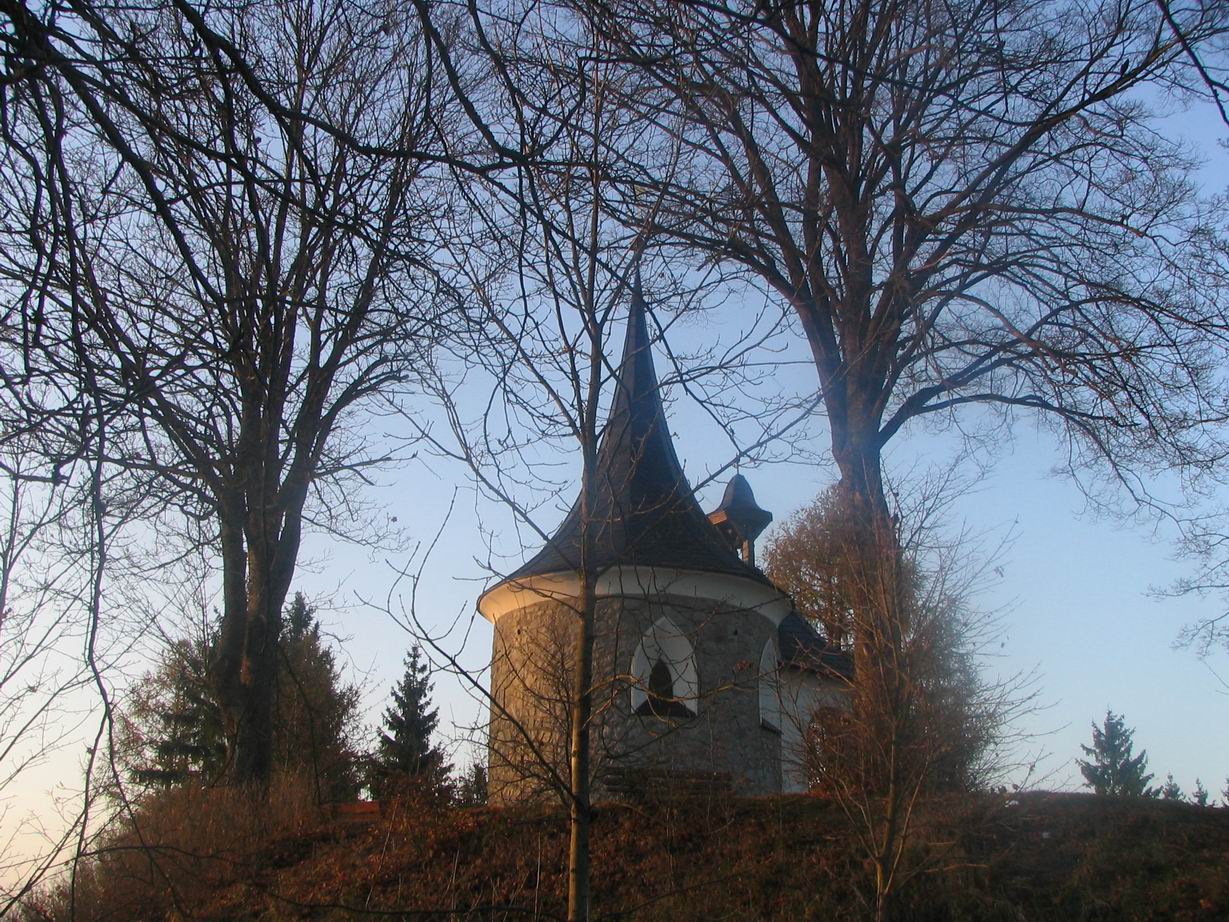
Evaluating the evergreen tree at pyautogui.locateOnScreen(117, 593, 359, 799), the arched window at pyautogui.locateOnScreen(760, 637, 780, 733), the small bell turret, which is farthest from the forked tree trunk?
the small bell turret

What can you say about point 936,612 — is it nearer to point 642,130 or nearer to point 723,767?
point 642,130

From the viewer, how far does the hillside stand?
809 centimetres

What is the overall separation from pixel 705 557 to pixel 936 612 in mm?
6857

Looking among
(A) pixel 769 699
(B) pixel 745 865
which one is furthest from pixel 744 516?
(B) pixel 745 865

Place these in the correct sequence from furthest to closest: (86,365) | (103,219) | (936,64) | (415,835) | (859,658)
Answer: (415,835), (859,658), (936,64), (103,219), (86,365)

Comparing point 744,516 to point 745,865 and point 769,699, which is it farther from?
point 745,865

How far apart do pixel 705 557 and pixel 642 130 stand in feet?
35.6

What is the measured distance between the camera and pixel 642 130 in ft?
14.4

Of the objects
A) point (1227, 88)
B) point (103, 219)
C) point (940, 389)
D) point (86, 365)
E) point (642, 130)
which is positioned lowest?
point (86, 365)

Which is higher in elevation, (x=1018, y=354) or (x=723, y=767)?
(x=1018, y=354)

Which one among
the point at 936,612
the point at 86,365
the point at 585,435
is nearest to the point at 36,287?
the point at 86,365

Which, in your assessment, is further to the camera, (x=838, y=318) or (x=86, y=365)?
(x=838, y=318)

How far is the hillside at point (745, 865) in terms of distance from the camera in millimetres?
8094

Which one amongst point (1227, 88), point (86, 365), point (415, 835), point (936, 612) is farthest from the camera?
point (415, 835)
